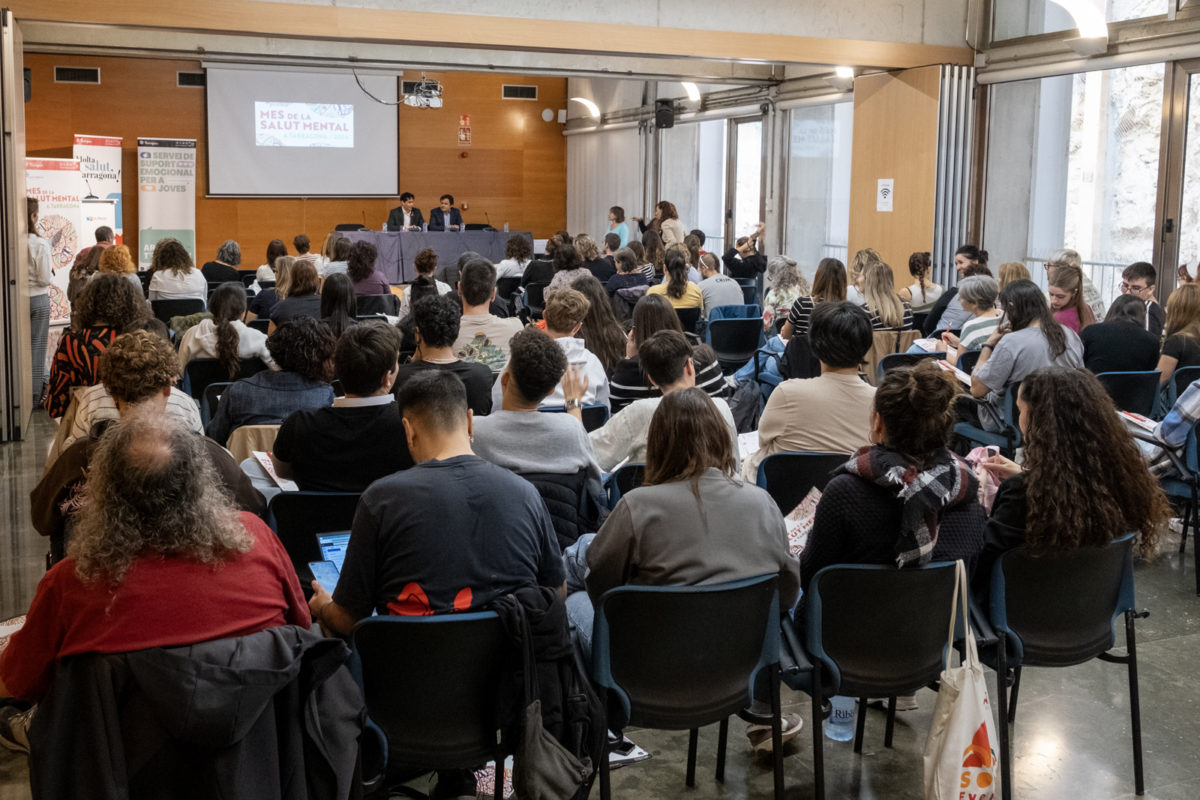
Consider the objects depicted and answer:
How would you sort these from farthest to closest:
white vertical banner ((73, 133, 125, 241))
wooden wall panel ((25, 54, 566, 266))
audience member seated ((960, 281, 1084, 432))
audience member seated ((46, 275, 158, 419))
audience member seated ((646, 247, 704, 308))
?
wooden wall panel ((25, 54, 566, 266))
white vertical banner ((73, 133, 125, 241))
audience member seated ((646, 247, 704, 308))
audience member seated ((960, 281, 1084, 432))
audience member seated ((46, 275, 158, 419))

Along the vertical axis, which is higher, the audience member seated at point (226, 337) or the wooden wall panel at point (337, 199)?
the wooden wall panel at point (337, 199)

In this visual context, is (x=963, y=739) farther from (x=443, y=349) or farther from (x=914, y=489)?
(x=443, y=349)

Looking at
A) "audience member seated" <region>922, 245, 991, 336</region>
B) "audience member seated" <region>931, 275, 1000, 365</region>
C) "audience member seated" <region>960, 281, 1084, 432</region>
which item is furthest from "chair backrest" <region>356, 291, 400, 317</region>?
"audience member seated" <region>960, 281, 1084, 432</region>

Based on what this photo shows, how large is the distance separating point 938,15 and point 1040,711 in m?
8.59

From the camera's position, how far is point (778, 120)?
1446 centimetres

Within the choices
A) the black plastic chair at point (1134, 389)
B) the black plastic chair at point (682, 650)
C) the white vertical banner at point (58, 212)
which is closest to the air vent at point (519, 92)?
the white vertical banner at point (58, 212)

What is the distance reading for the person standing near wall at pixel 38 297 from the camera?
27.5ft

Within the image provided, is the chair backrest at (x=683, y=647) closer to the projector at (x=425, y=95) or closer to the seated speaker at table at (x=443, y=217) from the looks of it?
the projector at (x=425, y=95)

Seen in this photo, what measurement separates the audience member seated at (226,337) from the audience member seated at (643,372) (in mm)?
2045

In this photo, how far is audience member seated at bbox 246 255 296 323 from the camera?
8.05 m

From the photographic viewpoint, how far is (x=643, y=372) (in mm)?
4770

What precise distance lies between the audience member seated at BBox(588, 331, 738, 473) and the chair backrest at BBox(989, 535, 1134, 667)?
1.24 m

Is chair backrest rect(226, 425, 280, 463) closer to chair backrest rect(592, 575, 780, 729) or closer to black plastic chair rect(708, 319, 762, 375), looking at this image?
chair backrest rect(592, 575, 780, 729)

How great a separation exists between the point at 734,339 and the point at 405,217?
33.5ft
